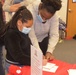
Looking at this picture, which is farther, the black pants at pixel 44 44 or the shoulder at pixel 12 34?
the black pants at pixel 44 44

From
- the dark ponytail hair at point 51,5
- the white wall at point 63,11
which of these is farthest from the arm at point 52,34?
the white wall at point 63,11

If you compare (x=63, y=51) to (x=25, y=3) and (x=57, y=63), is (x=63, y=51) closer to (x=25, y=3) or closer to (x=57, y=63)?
(x=25, y=3)

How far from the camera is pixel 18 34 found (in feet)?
5.38

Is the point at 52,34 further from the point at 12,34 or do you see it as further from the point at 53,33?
the point at 12,34

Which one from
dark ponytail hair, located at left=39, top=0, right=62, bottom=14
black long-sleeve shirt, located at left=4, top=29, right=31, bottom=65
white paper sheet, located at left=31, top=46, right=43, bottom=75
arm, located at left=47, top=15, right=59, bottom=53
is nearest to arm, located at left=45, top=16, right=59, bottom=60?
arm, located at left=47, top=15, right=59, bottom=53

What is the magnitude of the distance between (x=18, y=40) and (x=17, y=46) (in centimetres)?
5

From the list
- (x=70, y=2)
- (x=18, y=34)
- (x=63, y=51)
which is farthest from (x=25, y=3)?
(x=70, y=2)

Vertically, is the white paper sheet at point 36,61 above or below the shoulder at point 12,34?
below

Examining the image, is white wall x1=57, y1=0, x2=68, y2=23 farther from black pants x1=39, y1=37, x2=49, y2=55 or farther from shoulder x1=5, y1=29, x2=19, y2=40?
shoulder x1=5, y1=29, x2=19, y2=40

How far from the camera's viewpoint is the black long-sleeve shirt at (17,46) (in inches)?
63.0

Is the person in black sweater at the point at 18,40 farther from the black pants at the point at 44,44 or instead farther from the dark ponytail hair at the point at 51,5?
the black pants at the point at 44,44

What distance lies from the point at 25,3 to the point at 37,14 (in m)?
0.35

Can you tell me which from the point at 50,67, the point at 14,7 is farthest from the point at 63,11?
the point at 50,67

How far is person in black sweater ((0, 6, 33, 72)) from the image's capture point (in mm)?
1604
